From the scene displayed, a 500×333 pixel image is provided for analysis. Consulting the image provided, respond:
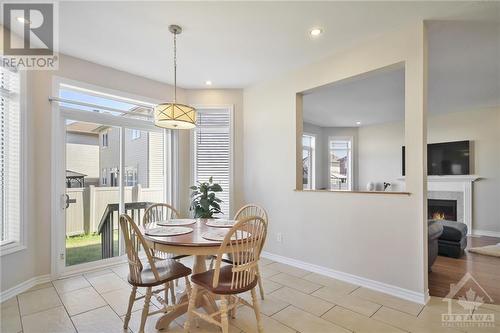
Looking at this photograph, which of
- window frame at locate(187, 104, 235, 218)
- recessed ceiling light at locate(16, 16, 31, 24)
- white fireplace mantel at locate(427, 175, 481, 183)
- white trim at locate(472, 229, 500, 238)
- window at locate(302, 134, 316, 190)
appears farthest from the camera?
window at locate(302, 134, 316, 190)

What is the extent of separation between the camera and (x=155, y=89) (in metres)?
4.15

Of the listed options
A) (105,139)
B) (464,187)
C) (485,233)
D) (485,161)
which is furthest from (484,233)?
(105,139)

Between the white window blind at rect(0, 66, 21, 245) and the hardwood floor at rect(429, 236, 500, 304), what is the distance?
180 inches

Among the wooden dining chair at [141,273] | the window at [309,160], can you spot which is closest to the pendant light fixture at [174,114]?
the wooden dining chair at [141,273]

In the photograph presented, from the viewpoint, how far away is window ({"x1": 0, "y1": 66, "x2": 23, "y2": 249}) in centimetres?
281

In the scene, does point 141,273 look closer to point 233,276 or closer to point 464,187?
point 233,276

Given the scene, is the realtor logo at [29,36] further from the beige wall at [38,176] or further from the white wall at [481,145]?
the white wall at [481,145]

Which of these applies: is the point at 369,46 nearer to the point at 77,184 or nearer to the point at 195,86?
the point at 195,86

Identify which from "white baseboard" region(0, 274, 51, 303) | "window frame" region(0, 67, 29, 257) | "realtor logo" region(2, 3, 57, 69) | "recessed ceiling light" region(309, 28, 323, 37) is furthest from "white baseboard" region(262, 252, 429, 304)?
"realtor logo" region(2, 3, 57, 69)

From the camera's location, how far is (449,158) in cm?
607

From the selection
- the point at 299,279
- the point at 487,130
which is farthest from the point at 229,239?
the point at 487,130

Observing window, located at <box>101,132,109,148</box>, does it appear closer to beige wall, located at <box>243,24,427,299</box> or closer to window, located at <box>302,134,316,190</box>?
beige wall, located at <box>243,24,427,299</box>

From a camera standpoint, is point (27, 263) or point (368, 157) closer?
point (27, 263)

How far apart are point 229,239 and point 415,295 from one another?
82.1 inches
